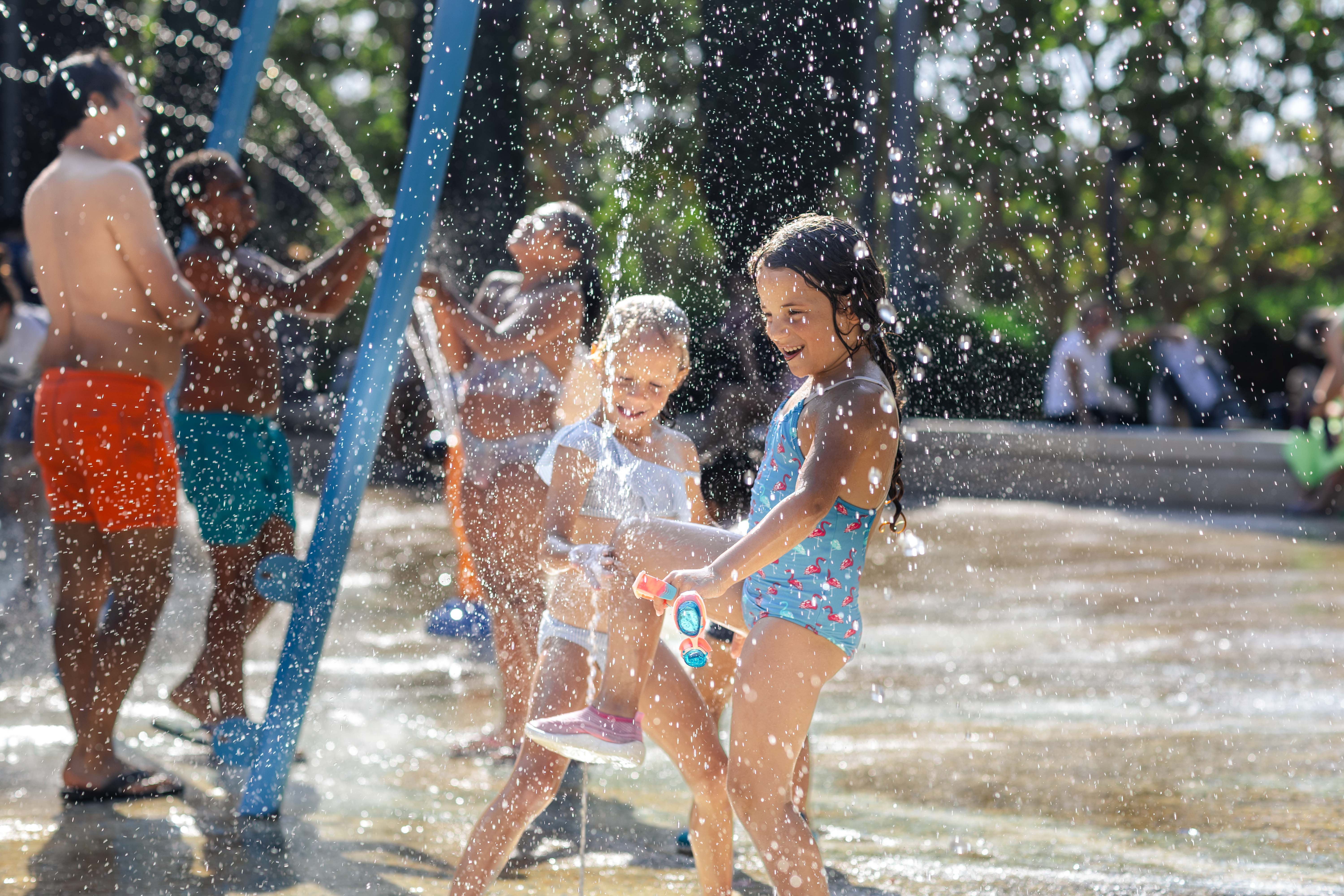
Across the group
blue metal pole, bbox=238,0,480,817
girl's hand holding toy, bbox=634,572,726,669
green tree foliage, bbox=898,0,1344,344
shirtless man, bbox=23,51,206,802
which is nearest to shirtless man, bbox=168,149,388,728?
shirtless man, bbox=23,51,206,802

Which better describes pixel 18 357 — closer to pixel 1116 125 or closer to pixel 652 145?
pixel 652 145

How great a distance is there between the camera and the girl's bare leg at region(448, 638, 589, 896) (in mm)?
2836

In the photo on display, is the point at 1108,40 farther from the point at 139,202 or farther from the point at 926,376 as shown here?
the point at 139,202

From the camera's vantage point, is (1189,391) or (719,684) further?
(1189,391)

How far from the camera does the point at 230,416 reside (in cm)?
469

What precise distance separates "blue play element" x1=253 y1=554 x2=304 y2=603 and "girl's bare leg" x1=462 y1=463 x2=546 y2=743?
0.66m

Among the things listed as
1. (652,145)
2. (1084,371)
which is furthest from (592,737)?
(1084,371)

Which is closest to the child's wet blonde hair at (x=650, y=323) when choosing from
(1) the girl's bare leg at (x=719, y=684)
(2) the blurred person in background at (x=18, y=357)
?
(1) the girl's bare leg at (x=719, y=684)

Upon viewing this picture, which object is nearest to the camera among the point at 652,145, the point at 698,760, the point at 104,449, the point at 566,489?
the point at 698,760

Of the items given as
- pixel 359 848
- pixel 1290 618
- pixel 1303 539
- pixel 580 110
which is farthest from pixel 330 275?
pixel 1303 539

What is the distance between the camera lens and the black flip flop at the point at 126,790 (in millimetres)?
4078

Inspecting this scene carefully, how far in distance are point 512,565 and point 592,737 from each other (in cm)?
187

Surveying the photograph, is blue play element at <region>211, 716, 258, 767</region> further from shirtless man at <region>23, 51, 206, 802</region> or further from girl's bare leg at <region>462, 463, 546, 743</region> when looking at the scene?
girl's bare leg at <region>462, 463, 546, 743</region>

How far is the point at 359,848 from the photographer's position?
3672 millimetres
